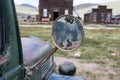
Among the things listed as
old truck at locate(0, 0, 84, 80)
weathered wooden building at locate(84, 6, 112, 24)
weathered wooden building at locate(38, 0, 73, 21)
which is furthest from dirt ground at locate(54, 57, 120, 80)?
weathered wooden building at locate(84, 6, 112, 24)

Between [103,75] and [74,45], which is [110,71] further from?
[74,45]

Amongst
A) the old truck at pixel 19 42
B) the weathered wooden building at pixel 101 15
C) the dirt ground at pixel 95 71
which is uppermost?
the old truck at pixel 19 42

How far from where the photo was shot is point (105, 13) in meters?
71.8

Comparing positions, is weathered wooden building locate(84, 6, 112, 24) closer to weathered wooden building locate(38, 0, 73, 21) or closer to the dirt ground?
weathered wooden building locate(38, 0, 73, 21)

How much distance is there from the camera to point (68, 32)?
266cm

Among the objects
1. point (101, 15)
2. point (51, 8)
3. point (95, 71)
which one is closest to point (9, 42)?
point (95, 71)

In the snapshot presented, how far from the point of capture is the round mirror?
2602mm

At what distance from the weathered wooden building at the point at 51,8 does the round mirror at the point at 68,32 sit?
58.4 meters

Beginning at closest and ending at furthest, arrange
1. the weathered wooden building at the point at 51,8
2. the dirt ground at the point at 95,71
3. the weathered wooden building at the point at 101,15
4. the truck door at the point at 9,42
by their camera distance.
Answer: the truck door at the point at 9,42 → the dirt ground at the point at 95,71 → the weathered wooden building at the point at 51,8 → the weathered wooden building at the point at 101,15

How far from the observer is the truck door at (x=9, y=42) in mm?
2225

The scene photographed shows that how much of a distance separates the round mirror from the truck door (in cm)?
36

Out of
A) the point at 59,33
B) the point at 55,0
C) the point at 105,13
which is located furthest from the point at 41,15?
the point at 59,33

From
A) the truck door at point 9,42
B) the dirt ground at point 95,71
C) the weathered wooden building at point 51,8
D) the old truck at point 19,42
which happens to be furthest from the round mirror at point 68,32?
the weathered wooden building at point 51,8

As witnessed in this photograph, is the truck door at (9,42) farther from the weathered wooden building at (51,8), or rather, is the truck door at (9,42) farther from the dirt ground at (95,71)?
the weathered wooden building at (51,8)
